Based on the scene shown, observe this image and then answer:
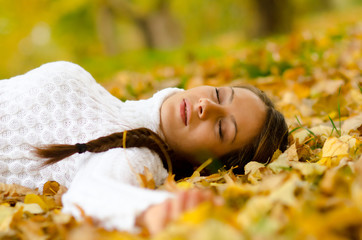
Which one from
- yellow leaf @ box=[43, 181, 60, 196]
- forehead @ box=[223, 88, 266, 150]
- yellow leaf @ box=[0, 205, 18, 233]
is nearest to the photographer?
yellow leaf @ box=[0, 205, 18, 233]

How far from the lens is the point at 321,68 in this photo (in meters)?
3.83

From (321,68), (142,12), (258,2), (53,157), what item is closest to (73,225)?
(53,157)

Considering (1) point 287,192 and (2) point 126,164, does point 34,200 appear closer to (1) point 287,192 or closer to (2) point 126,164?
(2) point 126,164

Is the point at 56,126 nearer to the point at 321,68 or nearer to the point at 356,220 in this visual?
the point at 356,220

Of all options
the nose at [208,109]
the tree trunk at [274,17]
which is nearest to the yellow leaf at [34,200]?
the nose at [208,109]

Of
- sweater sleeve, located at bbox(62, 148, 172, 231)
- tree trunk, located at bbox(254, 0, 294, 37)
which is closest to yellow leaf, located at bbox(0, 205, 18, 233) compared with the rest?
sweater sleeve, located at bbox(62, 148, 172, 231)

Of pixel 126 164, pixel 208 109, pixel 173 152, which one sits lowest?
pixel 173 152

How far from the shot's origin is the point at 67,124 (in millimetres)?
1908

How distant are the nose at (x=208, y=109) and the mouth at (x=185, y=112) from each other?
0.23ft

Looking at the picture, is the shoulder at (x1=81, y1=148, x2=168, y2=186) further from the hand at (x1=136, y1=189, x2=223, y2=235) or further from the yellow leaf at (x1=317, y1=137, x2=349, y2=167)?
the yellow leaf at (x1=317, y1=137, x2=349, y2=167)

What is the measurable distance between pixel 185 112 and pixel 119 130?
32 centimetres

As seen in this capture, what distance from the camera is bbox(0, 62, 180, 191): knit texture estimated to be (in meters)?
1.86

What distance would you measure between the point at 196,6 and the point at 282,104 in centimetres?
2170

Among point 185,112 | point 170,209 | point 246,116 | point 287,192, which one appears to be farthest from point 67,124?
point 287,192
